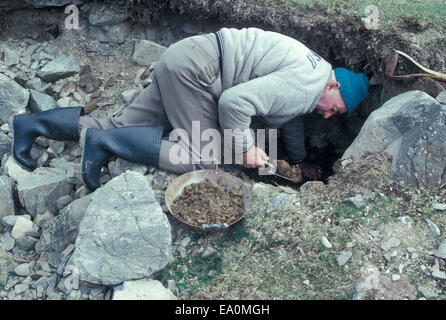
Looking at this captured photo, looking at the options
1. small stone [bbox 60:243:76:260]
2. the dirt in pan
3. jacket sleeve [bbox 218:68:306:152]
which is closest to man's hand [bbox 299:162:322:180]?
jacket sleeve [bbox 218:68:306:152]

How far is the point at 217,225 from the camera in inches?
137

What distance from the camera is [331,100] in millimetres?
4273

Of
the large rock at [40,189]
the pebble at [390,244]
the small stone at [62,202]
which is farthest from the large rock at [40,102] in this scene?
the pebble at [390,244]

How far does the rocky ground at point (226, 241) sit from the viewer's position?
3201 mm

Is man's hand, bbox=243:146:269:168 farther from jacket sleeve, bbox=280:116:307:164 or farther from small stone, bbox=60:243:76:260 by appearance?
small stone, bbox=60:243:76:260

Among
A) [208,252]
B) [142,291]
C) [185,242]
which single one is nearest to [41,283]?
[142,291]

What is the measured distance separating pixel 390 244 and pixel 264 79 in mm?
1559

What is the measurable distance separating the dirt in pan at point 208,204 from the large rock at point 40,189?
3.56 feet

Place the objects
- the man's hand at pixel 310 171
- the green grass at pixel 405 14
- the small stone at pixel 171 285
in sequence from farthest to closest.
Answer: the man's hand at pixel 310 171
the green grass at pixel 405 14
the small stone at pixel 171 285

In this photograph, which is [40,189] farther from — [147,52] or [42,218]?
[147,52]

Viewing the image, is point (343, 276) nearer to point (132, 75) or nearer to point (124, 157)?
point (124, 157)

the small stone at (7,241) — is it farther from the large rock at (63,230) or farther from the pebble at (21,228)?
the large rock at (63,230)

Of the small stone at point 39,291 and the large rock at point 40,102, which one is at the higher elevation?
the large rock at point 40,102

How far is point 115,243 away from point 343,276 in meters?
1.56
